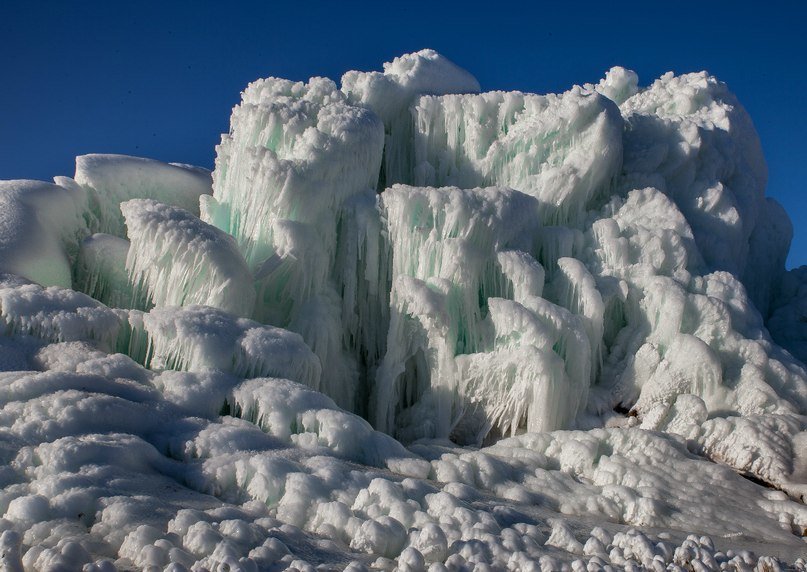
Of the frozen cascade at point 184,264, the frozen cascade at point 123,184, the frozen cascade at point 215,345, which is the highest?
the frozen cascade at point 123,184

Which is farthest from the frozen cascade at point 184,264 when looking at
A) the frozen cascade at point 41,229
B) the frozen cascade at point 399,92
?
the frozen cascade at point 399,92

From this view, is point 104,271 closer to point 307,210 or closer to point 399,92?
point 307,210

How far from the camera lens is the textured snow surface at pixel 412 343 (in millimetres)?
7289

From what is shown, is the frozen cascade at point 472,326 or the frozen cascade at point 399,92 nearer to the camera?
the frozen cascade at point 472,326

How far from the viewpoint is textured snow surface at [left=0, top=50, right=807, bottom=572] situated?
7.29 meters

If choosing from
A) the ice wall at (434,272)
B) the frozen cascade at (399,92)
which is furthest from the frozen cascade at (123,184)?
the frozen cascade at (399,92)

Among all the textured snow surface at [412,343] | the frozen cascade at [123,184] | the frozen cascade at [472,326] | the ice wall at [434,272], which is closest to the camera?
the textured snow surface at [412,343]

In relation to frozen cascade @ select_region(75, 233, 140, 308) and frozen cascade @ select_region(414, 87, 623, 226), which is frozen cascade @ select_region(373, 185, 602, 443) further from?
frozen cascade @ select_region(75, 233, 140, 308)

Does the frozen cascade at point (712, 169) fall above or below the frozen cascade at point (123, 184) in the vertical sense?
above

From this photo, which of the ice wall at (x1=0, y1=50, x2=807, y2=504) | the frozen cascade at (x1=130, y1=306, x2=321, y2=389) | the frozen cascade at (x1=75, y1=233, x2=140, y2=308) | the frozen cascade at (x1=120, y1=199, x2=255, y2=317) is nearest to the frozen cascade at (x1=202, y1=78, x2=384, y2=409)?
the ice wall at (x1=0, y1=50, x2=807, y2=504)

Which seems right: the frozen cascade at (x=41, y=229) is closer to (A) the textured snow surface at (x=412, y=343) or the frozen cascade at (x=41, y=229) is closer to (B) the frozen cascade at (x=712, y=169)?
(A) the textured snow surface at (x=412, y=343)

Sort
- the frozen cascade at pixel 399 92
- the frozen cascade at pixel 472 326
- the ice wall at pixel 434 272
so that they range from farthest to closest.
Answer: the frozen cascade at pixel 399 92
the frozen cascade at pixel 472 326
the ice wall at pixel 434 272

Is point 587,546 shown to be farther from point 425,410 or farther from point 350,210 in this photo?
Answer: point 350,210

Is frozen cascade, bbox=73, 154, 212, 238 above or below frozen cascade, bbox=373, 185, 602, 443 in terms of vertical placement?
above
